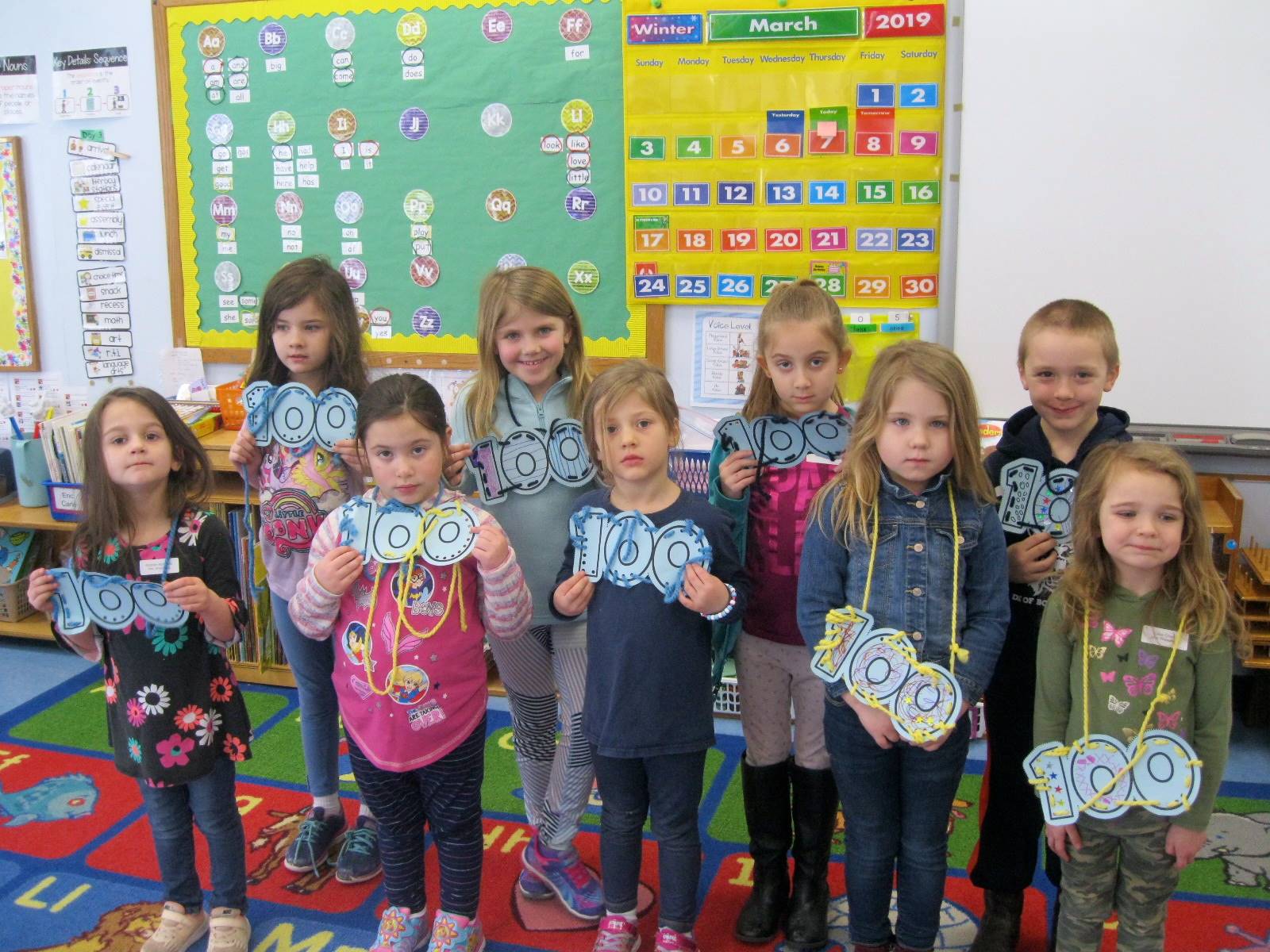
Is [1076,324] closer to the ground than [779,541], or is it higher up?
higher up

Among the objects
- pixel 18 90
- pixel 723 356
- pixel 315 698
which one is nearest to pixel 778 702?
pixel 315 698

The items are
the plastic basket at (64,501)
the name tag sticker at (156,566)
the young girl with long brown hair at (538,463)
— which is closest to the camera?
the name tag sticker at (156,566)

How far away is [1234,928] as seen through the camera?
2053 mm

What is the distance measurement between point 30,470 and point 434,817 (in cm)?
257

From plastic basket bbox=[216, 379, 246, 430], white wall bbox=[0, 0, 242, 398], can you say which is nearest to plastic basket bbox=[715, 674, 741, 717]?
plastic basket bbox=[216, 379, 246, 430]

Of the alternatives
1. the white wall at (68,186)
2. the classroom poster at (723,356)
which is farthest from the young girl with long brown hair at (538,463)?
the white wall at (68,186)

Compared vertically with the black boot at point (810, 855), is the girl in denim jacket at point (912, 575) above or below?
above

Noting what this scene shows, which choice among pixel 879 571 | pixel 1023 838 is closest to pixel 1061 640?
pixel 879 571

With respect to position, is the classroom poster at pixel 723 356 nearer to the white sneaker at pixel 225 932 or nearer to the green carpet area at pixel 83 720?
the green carpet area at pixel 83 720

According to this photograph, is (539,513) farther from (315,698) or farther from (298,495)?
(315,698)

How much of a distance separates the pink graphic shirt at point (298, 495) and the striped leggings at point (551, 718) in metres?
0.44

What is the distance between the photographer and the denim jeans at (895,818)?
1.69 metres

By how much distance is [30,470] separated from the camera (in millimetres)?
3619

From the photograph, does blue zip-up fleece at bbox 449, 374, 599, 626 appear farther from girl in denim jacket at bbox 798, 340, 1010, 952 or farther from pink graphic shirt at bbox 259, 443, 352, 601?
girl in denim jacket at bbox 798, 340, 1010, 952
